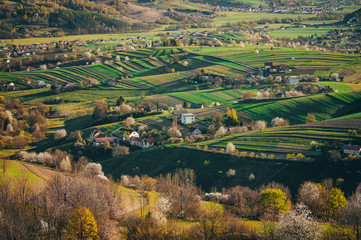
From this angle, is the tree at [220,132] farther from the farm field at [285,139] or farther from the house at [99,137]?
the house at [99,137]

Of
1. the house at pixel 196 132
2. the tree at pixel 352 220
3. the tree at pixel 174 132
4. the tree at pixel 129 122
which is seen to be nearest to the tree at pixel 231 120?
the house at pixel 196 132

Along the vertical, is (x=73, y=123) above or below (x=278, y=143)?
below

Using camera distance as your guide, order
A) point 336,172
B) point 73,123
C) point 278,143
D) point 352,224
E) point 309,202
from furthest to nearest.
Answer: point 73,123 < point 278,143 < point 336,172 < point 309,202 < point 352,224

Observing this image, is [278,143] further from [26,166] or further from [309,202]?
[26,166]

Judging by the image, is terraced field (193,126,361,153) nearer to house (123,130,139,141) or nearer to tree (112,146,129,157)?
tree (112,146,129,157)

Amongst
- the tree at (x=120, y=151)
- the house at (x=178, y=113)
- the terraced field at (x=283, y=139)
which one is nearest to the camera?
the terraced field at (x=283, y=139)

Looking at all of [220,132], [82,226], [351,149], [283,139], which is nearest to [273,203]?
[82,226]

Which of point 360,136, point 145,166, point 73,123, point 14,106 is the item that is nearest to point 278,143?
point 360,136
